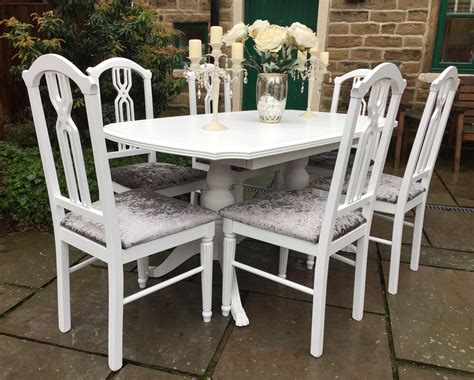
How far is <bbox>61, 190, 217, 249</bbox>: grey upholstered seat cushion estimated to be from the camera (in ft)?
5.16

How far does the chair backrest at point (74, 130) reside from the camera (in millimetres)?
1334

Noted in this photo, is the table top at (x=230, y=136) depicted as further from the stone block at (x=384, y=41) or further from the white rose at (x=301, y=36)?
the stone block at (x=384, y=41)

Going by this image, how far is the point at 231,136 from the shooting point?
183 centimetres

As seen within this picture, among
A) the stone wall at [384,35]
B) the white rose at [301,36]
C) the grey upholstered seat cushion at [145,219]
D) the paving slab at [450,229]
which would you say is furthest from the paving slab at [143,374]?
the stone wall at [384,35]

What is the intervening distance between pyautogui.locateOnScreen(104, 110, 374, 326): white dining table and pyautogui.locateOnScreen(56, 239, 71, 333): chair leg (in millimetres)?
486

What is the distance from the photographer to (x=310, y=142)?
1.79 meters

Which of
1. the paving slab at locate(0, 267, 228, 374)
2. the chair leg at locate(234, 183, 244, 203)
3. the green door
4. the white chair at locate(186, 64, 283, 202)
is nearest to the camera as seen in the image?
the paving slab at locate(0, 267, 228, 374)

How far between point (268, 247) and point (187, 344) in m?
1.05

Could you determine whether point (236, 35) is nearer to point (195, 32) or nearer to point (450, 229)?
point (450, 229)

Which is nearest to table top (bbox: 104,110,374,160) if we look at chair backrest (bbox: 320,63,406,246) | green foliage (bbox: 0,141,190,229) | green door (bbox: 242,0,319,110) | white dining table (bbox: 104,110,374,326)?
white dining table (bbox: 104,110,374,326)

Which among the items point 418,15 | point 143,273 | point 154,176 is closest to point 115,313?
point 143,273

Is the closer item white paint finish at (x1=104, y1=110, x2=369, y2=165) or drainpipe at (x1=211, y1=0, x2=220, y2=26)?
white paint finish at (x1=104, y1=110, x2=369, y2=165)

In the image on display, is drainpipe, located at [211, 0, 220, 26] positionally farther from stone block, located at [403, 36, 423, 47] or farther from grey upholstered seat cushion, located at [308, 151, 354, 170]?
grey upholstered seat cushion, located at [308, 151, 354, 170]

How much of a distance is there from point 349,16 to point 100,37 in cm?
280
